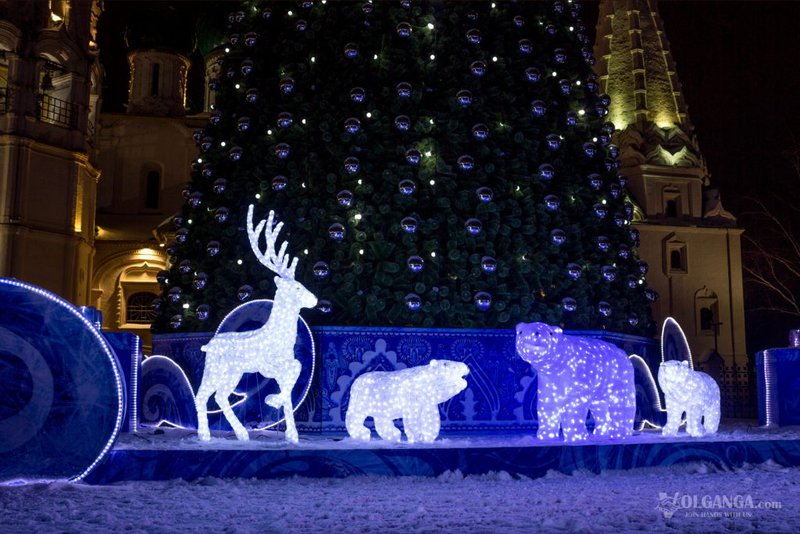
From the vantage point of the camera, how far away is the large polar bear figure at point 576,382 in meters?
10.1

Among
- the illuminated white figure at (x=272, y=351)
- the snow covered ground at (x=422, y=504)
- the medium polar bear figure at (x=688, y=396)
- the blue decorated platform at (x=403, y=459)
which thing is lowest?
the snow covered ground at (x=422, y=504)

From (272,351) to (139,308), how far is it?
93.6 feet

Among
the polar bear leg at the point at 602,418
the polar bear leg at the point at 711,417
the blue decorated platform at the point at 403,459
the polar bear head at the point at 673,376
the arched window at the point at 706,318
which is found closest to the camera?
the blue decorated platform at the point at 403,459

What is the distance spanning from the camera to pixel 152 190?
38469 mm

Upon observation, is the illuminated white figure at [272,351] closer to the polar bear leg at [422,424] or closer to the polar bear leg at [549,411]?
the polar bear leg at [422,424]

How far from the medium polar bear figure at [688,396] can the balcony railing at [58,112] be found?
2618cm

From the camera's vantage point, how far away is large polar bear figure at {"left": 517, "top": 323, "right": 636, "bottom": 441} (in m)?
10.1

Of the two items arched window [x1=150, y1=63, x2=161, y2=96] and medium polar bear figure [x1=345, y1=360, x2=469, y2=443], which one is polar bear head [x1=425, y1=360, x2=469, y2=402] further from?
arched window [x1=150, y1=63, x2=161, y2=96]

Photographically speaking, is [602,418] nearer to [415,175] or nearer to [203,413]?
[415,175]

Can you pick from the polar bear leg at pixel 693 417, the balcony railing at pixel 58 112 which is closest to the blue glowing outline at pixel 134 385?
the polar bear leg at pixel 693 417

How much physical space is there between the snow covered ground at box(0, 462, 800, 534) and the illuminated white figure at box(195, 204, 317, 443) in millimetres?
1884

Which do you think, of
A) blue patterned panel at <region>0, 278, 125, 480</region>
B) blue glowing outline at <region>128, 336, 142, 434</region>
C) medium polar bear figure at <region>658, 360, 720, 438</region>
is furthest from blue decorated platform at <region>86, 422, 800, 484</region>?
blue glowing outline at <region>128, 336, 142, 434</region>

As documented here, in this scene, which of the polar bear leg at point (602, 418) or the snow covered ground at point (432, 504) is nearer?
the snow covered ground at point (432, 504)

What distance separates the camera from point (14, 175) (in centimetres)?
2939
